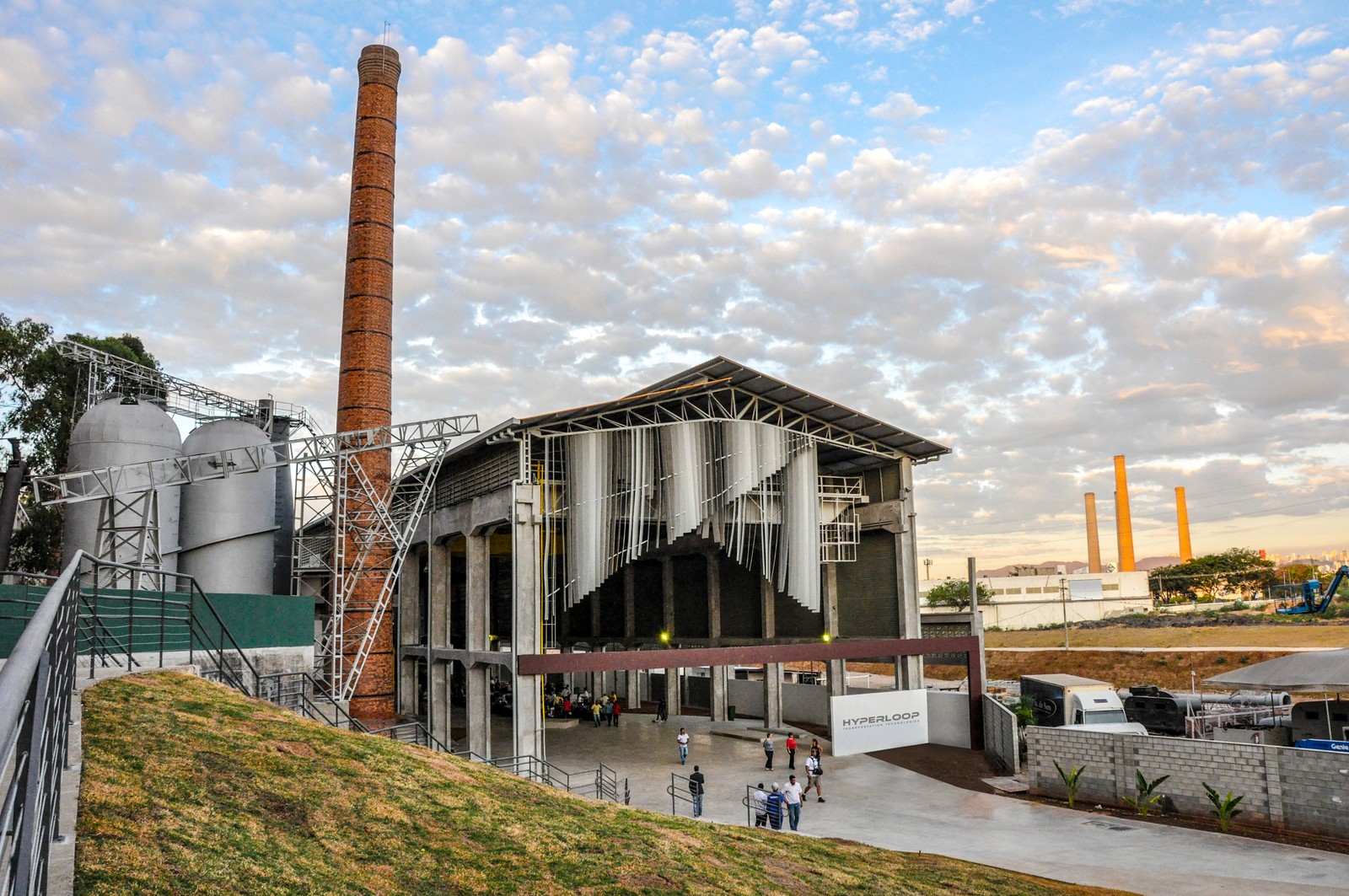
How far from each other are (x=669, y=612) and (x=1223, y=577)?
88.8 metres

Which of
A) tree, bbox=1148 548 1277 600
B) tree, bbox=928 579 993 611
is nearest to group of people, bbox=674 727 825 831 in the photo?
tree, bbox=928 579 993 611

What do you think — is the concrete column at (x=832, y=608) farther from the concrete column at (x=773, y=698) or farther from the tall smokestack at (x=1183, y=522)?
the tall smokestack at (x=1183, y=522)

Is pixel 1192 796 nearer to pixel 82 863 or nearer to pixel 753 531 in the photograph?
pixel 753 531

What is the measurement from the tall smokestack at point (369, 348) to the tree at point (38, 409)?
2136 cm

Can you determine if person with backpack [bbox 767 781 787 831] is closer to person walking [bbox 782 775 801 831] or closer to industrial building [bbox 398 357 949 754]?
person walking [bbox 782 775 801 831]

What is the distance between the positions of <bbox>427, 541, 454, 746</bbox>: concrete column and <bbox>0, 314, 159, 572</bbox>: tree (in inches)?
967

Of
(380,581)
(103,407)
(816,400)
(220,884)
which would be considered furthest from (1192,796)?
(103,407)

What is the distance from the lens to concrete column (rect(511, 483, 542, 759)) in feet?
111

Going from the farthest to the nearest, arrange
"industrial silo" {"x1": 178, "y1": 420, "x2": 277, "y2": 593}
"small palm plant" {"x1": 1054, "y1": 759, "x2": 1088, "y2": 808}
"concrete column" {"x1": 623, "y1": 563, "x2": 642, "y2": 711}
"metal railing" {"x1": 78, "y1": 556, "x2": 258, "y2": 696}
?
"concrete column" {"x1": 623, "y1": 563, "x2": 642, "y2": 711}
"industrial silo" {"x1": 178, "y1": 420, "x2": 277, "y2": 593}
"small palm plant" {"x1": 1054, "y1": 759, "x2": 1088, "y2": 808}
"metal railing" {"x1": 78, "y1": 556, "x2": 258, "y2": 696}

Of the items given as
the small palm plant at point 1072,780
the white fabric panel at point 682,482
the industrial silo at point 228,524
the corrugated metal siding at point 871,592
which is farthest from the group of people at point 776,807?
the industrial silo at point 228,524

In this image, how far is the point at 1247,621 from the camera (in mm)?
76250

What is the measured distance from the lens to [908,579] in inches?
1752

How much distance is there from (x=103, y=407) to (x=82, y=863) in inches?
1520

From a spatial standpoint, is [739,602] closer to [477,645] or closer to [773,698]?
[773,698]
